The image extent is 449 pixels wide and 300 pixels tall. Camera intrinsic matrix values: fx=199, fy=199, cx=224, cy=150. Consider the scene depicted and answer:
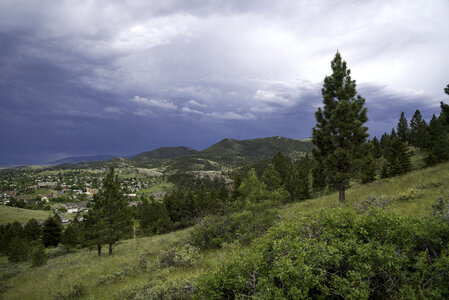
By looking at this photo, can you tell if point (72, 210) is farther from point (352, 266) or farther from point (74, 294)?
point (352, 266)

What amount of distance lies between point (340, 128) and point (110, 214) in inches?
1178

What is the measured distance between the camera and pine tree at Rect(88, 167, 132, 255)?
26594mm

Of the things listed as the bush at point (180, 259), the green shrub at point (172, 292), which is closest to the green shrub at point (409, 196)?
the bush at point (180, 259)

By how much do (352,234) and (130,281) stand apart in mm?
12549

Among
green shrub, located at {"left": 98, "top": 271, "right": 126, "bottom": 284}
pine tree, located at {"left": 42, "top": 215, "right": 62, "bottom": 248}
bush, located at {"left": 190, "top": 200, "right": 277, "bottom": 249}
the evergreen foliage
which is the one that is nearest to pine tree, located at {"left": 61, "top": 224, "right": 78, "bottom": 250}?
pine tree, located at {"left": 42, "top": 215, "right": 62, "bottom": 248}

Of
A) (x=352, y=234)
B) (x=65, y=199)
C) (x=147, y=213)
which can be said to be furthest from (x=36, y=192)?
(x=352, y=234)

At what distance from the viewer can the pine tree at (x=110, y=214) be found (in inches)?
1047

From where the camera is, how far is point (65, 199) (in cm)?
16750

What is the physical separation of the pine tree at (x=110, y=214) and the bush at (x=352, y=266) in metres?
26.2

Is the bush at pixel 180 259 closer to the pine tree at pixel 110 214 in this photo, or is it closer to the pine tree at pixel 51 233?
the pine tree at pixel 110 214

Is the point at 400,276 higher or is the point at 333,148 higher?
the point at 333,148

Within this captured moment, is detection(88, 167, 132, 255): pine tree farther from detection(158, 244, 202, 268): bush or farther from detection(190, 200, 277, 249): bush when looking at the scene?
detection(158, 244, 202, 268): bush

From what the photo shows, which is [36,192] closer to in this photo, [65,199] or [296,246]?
[65,199]

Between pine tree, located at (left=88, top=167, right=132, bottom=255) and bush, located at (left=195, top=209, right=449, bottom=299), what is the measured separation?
1030 inches
